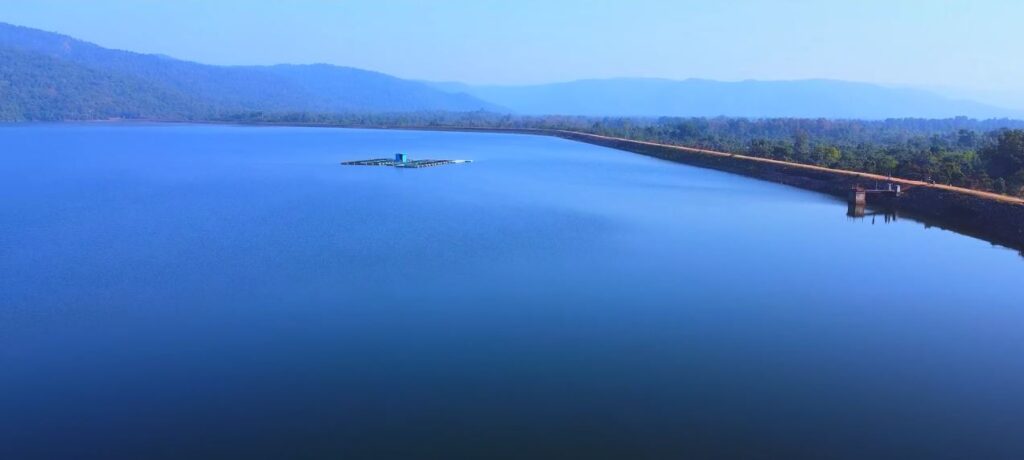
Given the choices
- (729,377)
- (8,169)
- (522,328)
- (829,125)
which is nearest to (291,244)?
(522,328)

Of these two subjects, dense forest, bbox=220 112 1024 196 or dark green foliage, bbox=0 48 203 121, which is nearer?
dense forest, bbox=220 112 1024 196

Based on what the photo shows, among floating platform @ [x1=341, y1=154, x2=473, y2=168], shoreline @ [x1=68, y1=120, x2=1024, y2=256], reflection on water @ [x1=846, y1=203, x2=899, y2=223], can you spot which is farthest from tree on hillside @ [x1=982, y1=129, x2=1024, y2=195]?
floating platform @ [x1=341, y1=154, x2=473, y2=168]

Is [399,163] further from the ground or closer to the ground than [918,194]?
further from the ground

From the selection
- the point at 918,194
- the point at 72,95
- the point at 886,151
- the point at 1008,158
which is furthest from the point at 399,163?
the point at 72,95

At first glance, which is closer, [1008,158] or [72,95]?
[1008,158]

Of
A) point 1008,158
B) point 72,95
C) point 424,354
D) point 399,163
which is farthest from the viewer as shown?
point 72,95

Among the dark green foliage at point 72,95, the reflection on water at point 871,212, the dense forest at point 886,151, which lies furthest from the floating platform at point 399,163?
Answer: the dark green foliage at point 72,95

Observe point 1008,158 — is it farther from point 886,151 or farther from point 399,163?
point 399,163

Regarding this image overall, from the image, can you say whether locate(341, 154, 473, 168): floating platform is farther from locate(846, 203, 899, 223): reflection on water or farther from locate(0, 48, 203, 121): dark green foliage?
locate(0, 48, 203, 121): dark green foliage
